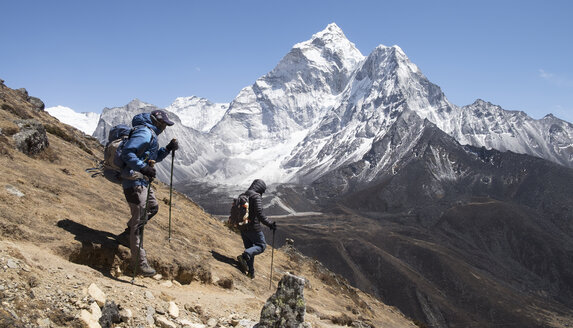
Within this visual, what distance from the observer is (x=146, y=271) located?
9.84m

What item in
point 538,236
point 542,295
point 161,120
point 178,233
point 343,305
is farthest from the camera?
point 538,236

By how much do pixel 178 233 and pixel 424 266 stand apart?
119m

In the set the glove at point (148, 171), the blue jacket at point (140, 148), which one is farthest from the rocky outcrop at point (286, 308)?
→ the blue jacket at point (140, 148)

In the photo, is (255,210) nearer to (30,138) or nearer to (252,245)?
(252,245)

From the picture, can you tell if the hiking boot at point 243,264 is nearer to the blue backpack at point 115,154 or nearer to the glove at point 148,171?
the blue backpack at point 115,154

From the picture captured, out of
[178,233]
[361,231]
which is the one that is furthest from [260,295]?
[361,231]

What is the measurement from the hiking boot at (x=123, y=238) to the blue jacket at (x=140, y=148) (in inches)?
52.2

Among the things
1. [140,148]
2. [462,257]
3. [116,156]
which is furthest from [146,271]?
[462,257]

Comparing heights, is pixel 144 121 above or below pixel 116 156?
above

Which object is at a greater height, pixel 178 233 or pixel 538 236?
pixel 538 236

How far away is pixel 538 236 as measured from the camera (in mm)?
152250

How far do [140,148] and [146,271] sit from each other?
A: 2540 millimetres

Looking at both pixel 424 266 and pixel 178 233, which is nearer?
pixel 178 233

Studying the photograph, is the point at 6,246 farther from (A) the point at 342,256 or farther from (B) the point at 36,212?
(A) the point at 342,256
